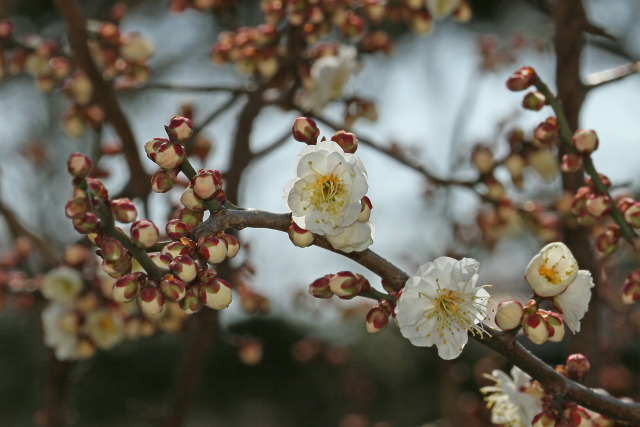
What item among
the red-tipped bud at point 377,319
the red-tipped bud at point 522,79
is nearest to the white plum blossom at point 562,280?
the red-tipped bud at point 377,319

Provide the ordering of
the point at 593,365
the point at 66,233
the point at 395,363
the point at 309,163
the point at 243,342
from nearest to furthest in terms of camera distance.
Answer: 1. the point at 309,163
2. the point at 593,365
3. the point at 243,342
4. the point at 66,233
5. the point at 395,363

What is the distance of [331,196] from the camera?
968 mm

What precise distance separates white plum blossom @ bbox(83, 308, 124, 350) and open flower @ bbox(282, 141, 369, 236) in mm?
1104

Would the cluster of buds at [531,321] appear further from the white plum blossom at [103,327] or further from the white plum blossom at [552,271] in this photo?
the white plum blossom at [103,327]

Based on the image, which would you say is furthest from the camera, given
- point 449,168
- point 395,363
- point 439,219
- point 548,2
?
point 395,363

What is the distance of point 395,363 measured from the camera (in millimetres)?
5988

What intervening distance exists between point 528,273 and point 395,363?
5092mm

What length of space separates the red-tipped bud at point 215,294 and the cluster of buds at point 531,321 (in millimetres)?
369

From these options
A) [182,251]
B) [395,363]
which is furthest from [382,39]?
[395,363]

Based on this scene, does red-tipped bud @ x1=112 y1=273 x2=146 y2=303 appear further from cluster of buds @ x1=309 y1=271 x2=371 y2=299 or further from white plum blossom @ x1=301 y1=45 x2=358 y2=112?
white plum blossom @ x1=301 y1=45 x2=358 y2=112

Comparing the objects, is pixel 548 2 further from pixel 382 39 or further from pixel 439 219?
pixel 439 219

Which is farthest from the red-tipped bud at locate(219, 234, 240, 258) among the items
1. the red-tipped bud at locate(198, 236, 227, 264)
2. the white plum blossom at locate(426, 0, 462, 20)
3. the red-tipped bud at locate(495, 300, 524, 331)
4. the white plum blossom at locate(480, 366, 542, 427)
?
the white plum blossom at locate(426, 0, 462, 20)

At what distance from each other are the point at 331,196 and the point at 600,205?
0.52m

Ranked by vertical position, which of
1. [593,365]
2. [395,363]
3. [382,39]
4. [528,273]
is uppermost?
[382,39]
